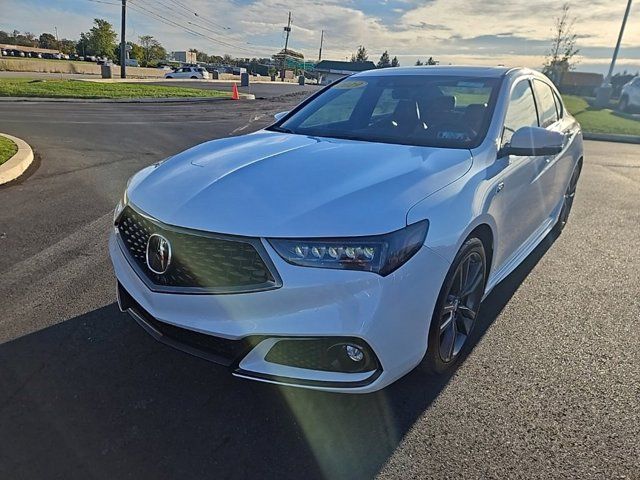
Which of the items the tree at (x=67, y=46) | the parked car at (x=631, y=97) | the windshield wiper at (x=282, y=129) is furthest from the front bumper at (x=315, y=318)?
the tree at (x=67, y=46)

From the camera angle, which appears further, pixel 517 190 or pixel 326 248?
pixel 517 190

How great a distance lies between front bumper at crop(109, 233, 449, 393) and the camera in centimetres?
199

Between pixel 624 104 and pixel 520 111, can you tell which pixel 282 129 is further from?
pixel 624 104

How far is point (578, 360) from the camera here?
2.94 meters

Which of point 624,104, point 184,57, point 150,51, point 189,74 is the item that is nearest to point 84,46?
point 150,51

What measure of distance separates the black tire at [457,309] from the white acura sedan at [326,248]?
0.01m

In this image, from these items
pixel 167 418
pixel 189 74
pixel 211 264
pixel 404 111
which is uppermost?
pixel 189 74

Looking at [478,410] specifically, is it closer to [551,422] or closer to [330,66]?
[551,422]

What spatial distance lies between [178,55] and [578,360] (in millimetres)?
124284

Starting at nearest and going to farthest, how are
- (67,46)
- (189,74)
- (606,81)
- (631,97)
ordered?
(631,97)
(606,81)
(189,74)
(67,46)

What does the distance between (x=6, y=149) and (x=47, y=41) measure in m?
117

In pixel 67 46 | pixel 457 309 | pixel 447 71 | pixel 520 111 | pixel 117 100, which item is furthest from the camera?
pixel 67 46

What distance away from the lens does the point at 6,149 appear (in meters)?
7.27

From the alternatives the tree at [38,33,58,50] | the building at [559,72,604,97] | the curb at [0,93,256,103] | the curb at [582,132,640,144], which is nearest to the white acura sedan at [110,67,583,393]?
the curb at [582,132,640,144]
